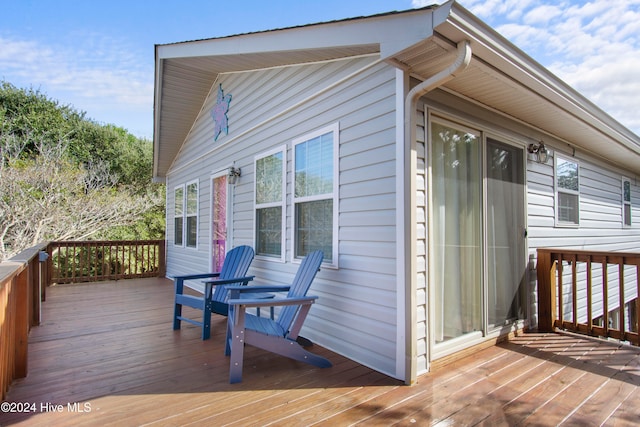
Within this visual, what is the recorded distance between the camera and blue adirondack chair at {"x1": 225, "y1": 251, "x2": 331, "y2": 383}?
8.25 ft

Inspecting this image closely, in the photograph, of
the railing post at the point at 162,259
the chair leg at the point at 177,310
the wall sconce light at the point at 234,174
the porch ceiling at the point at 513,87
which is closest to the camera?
the porch ceiling at the point at 513,87

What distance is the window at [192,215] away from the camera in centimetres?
662

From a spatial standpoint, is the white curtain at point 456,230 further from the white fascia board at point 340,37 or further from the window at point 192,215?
the window at point 192,215

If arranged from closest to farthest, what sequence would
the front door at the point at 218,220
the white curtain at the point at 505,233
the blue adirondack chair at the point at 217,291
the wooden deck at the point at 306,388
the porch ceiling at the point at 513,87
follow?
1. the wooden deck at the point at 306,388
2. the porch ceiling at the point at 513,87
3. the white curtain at the point at 505,233
4. the blue adirondack chair at the point at 217,291
5. the front door at the point at 218,220

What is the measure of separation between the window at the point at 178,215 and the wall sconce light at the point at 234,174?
2.80 metres

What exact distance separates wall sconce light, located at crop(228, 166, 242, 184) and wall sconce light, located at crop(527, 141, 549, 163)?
356cm

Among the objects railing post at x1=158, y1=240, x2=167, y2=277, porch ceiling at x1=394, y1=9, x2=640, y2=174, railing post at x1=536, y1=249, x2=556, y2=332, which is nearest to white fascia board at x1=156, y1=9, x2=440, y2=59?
porch ceiling at x1=394, y1=9, x2=640, y2=174

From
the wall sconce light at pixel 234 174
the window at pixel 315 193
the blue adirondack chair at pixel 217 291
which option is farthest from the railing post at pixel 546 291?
the wall sconce light at pixel 234 174

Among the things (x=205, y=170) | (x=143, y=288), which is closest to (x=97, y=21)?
(x=205, y=170)

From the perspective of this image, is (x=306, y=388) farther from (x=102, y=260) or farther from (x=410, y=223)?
(x=102, y=260)

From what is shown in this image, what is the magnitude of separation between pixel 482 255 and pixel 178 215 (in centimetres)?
627

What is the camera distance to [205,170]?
20.5ft

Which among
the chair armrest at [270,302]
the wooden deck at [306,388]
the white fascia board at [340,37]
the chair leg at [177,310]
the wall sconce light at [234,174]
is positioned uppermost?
the white fascia board at [340,37]

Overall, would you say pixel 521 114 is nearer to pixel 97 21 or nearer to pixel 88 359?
pixel 88 359
